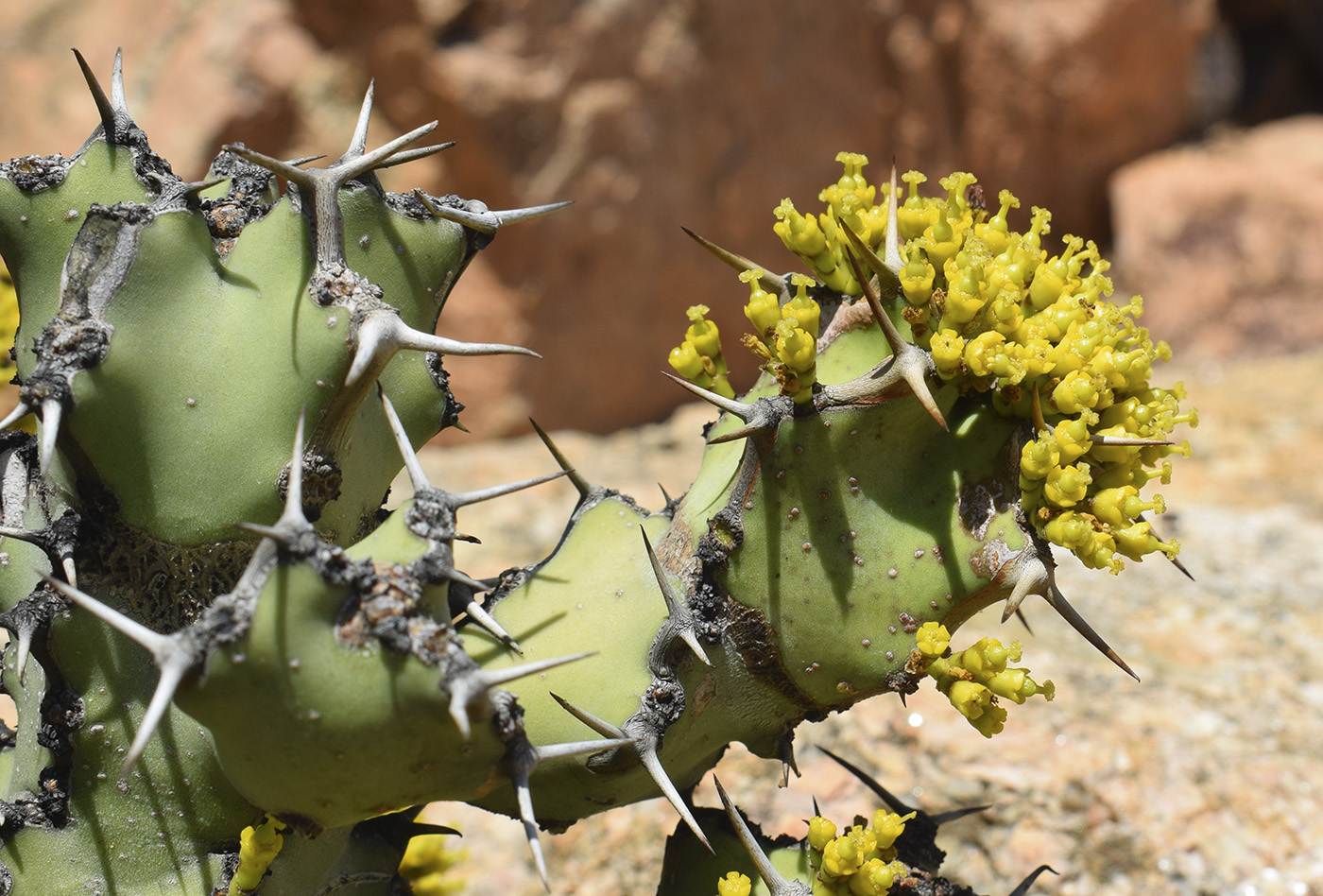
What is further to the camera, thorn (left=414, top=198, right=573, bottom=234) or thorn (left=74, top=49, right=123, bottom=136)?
thorn (left=414, top=198, right=573, bottom=234)

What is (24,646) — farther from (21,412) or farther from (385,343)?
(385,343)

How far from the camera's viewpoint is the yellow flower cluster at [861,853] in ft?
5.18

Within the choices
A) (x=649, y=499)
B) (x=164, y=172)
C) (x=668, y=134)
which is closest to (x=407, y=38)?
(x=668, y=134)

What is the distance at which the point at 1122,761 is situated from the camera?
10.2 feet

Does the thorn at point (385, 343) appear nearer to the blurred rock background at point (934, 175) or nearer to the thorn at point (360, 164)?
the thorn at point (360, 164)

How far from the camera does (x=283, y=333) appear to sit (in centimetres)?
148

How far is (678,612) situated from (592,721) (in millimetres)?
202

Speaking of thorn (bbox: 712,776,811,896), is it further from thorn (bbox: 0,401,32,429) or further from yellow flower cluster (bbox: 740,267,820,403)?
thorn (bbox: 0,401,32,429)

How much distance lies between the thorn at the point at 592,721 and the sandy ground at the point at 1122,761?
5.02 ft

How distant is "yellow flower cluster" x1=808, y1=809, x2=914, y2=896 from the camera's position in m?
1.58

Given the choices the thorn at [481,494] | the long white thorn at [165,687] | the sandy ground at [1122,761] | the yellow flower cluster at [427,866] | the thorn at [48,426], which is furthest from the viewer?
the sandy ground at [1122,761]

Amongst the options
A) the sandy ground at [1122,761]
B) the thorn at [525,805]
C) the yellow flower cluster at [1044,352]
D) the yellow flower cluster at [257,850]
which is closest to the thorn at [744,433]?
the yellow flower cluster at [1044,352]

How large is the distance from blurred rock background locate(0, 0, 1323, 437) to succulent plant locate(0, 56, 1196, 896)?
3.50 meters

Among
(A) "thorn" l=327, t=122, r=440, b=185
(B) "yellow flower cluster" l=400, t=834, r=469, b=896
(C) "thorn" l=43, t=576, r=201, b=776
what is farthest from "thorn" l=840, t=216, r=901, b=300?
(B) "yellow flower cluster" l=400, t=834, r=469, b=896
